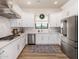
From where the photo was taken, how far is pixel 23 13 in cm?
908

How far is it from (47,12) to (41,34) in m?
1.68

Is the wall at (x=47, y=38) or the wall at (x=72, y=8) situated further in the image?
the wall at (x=47, y=38)

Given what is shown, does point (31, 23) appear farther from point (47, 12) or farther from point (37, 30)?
point (47, 12)

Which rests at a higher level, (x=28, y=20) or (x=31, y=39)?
(x=28, y=20)

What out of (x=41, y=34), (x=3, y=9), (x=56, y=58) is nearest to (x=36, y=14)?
(x=41, y=34)

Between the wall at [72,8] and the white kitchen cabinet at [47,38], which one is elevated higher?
the wall at [72,8]

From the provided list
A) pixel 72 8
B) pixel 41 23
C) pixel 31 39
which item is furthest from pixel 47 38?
pixel 72 8

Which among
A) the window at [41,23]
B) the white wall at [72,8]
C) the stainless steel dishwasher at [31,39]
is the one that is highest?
the white wall at [72,8]

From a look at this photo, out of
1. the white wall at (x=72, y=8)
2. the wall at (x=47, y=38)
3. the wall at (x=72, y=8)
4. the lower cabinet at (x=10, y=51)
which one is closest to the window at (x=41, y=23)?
the wall at (x=47, y=38)

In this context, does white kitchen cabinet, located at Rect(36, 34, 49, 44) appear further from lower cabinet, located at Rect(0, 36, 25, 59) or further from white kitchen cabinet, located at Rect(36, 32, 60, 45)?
lower cabinet, located at Rect(0, 36, 25, 59)

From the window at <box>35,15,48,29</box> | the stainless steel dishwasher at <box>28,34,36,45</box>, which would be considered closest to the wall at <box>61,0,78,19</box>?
the window at <box>35,15,48,29</box>

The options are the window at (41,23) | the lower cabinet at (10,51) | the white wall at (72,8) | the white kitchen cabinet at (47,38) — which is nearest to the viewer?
the lower cabinet at (10,51)

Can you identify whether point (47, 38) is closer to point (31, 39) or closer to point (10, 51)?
point (31, 39)

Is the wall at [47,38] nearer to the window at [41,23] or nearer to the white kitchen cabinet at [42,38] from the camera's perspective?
the white kitchen cabinet at [42,38]
